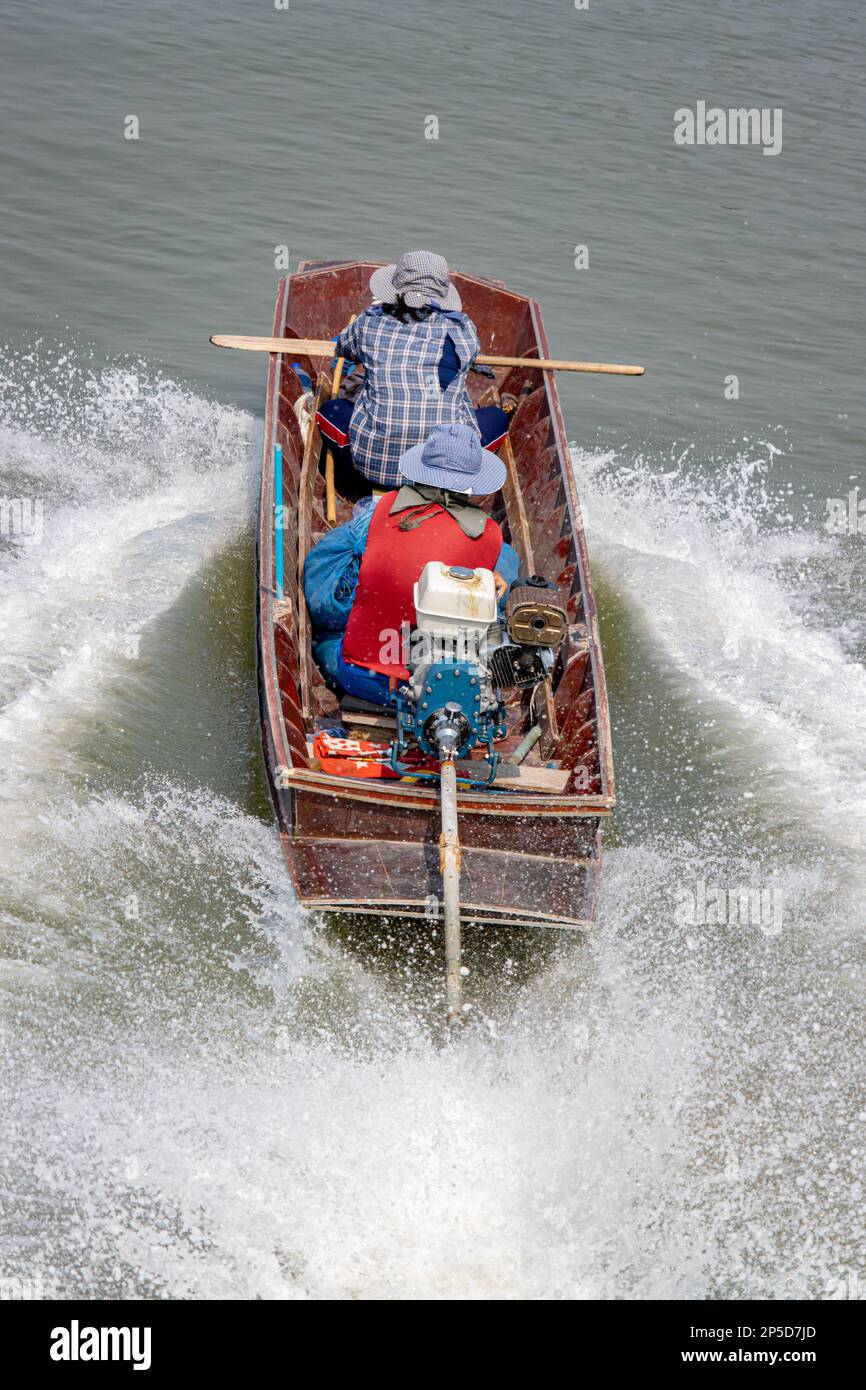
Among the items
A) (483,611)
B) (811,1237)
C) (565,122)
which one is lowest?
(811,1237)

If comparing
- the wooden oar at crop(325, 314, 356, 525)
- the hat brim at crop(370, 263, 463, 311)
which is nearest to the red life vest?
the wooden oar at crop(325, 314, 356, 525)

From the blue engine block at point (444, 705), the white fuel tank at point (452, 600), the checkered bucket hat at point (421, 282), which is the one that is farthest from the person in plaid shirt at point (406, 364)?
the blue engine block at point (444, 705)

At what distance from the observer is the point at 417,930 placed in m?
5.45

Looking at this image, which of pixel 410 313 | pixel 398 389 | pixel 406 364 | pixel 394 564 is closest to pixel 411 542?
pixel 394 564

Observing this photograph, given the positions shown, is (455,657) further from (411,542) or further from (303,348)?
(303,348)

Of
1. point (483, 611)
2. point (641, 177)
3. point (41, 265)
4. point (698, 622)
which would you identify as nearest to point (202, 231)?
point (41, 265)

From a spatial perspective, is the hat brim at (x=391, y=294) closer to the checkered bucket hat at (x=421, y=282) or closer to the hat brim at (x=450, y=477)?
the checkered bucket hat at (x=421, y=282)

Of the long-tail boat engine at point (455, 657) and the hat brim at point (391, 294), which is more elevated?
the hat brim at point (391, 294)

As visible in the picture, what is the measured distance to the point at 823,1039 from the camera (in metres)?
5.18

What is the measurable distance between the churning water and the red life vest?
1.11 m

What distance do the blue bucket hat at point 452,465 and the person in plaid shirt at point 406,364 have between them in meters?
1.63

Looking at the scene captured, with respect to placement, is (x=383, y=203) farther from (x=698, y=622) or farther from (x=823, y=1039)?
(x=823, y=1039)

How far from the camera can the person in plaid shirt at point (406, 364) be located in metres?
7.21

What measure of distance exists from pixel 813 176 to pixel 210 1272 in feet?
52.5
